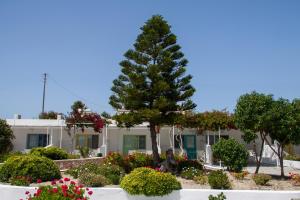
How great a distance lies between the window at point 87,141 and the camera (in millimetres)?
26922

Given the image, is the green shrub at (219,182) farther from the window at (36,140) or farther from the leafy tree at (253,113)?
the window at (36,140)

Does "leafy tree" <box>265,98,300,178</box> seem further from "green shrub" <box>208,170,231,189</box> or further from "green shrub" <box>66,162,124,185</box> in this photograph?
"green shrub" <box>66,162,124,185</box>

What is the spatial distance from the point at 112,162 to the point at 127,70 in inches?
194

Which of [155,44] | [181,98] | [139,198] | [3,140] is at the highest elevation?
[155,44]

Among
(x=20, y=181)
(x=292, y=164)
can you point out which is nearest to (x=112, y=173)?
(x=20, y=181)

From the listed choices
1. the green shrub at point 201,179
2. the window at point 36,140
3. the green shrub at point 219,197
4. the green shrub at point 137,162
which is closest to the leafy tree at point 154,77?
the green shrub at point 137,162

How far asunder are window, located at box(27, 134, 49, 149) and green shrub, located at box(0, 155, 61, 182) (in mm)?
12895

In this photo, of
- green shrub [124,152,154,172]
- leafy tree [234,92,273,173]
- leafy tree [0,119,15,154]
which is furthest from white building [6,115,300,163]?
leafy tree [234,92,273,173]

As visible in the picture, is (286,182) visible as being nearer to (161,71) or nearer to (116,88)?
(161,71)

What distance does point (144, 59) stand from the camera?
18000 millimetres

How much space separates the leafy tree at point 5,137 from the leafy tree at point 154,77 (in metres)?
10.1

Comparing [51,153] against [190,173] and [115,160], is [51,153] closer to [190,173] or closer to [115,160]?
[115,160]

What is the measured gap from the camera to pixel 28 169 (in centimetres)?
1311

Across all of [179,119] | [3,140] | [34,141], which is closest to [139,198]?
[179,119]
